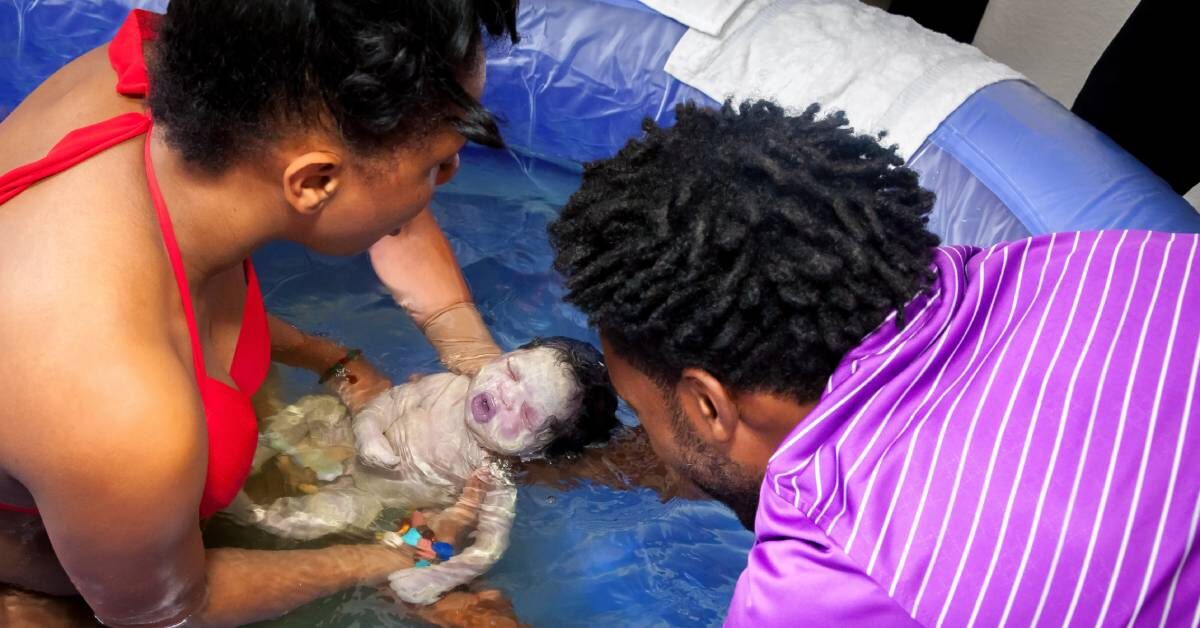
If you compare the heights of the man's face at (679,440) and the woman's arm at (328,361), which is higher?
the man's face at (679,440)

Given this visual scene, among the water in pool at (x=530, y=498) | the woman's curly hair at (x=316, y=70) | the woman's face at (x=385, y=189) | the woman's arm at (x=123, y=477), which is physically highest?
the woman's curly hair at (x=316, y=70)

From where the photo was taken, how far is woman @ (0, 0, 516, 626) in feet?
5.19

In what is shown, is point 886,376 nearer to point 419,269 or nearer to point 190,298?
point 190,298

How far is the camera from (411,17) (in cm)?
159

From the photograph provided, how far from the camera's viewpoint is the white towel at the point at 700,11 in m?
3.65

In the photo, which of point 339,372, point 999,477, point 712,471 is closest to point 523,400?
point 339,372

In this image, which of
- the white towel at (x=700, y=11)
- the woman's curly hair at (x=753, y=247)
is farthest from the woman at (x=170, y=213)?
the white towel at (x=700, y=11)

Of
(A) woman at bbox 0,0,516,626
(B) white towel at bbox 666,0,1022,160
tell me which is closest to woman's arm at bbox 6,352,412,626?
(A) woman at bbox 0,0,516,626

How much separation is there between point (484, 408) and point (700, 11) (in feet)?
5.68

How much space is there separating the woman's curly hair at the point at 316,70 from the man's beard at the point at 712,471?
0.60 metres

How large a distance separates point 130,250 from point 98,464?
34cm

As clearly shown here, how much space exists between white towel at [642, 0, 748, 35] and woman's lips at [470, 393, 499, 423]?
1.65 metres

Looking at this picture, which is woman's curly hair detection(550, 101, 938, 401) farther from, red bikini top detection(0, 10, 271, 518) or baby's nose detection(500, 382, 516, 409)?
baby's nose detection(500, 382, 516, 409)

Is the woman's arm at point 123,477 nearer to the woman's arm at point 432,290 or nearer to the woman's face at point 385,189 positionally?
the woman's face at point 385,189
